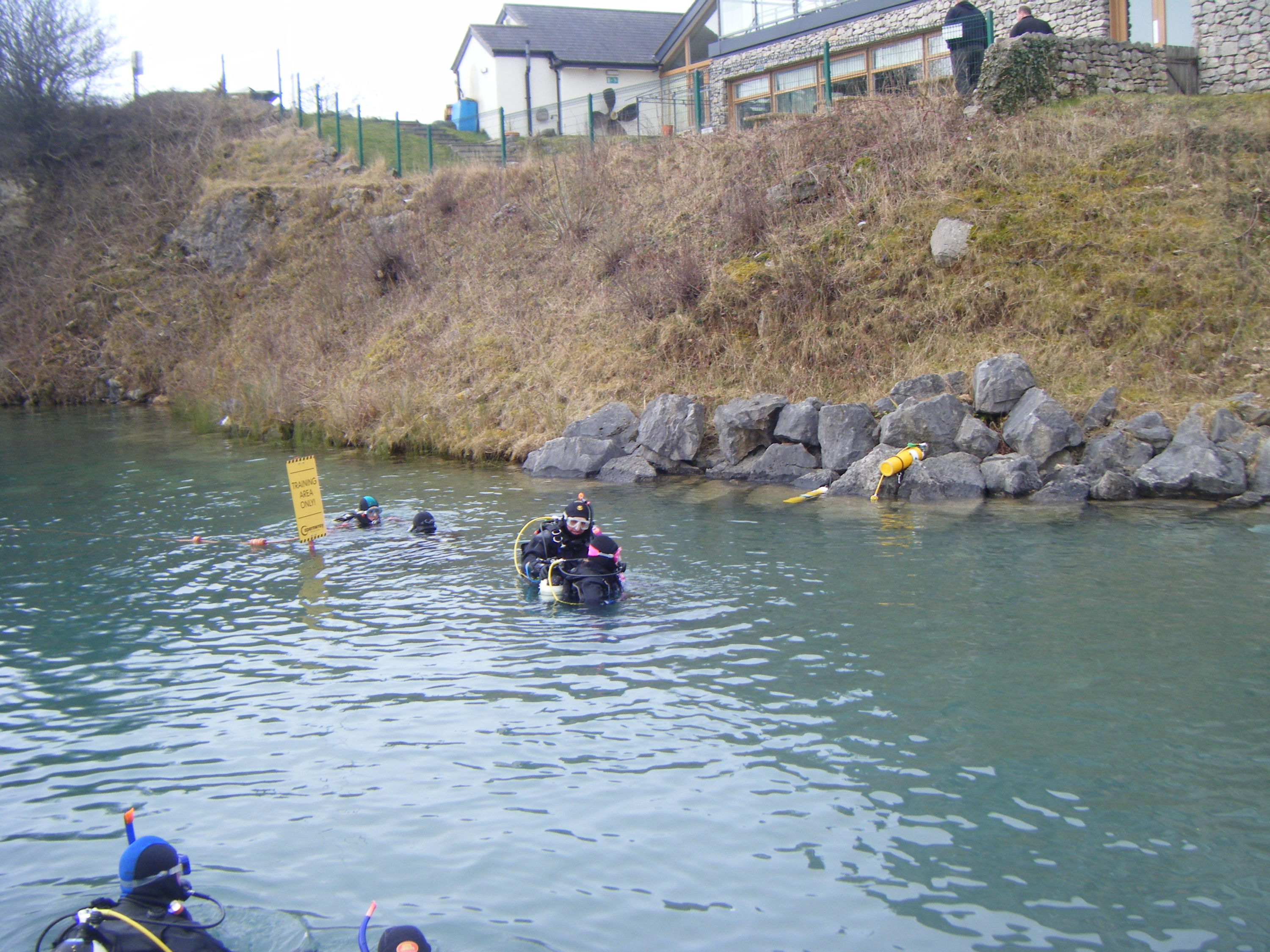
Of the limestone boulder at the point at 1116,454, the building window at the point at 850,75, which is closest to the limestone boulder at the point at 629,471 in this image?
the limestone boulder at the point at 1116,454

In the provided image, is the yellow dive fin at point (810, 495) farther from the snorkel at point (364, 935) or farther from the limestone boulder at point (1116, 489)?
the snorkel at point (364, 935)

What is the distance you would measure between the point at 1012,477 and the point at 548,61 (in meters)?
35.2

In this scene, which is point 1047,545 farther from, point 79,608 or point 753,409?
point 79,608

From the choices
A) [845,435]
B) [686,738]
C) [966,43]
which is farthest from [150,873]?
[966,43]

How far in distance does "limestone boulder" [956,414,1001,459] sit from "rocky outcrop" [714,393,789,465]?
3.24m

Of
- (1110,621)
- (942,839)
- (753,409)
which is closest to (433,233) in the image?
(753,409)

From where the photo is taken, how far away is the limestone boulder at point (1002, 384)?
15797mm

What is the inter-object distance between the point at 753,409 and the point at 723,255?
617 cm

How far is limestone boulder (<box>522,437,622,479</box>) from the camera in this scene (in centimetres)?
1834

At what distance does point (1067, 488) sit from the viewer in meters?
14.1

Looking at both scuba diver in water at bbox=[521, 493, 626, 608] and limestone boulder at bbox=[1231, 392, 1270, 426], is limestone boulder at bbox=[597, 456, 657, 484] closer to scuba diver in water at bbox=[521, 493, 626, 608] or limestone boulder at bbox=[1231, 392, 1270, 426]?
scuba diver in water at bbox=[521, 493, 626, 608]

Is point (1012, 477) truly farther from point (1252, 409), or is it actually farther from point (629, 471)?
point (629, 471)

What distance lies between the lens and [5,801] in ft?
20.9

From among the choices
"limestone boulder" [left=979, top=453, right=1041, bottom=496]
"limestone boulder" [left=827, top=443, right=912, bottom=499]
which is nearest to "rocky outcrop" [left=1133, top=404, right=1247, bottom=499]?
"limestone boulder" [left=979, top=453, right=1041, bottom=496]
